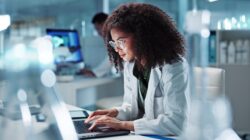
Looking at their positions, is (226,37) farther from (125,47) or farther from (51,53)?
(51,53)

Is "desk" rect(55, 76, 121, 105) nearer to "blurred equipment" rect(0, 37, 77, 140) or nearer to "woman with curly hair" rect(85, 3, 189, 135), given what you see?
"woman with curly hair" rect(85, 3, 189, 135)

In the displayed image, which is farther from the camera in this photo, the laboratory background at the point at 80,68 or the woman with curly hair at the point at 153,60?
the woman with curly hair at the point at 153,60

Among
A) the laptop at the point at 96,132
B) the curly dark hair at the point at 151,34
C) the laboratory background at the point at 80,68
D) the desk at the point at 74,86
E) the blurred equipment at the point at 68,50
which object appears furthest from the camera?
the blurred equipment at the point at 68,50

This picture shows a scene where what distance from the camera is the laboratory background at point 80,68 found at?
1.87ft

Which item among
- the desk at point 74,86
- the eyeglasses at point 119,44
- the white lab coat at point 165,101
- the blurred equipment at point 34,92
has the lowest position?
the desk at point 74,86

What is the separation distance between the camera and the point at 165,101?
1387 millimetres

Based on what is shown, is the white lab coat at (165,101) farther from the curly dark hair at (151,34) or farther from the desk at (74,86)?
the desk at (74,86)

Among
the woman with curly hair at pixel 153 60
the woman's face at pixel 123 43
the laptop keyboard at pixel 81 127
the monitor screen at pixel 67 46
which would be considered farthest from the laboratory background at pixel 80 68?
the laptop keyboard at pixel 81 127

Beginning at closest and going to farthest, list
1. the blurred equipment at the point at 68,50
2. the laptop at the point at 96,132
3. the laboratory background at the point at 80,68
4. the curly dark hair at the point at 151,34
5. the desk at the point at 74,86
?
the laboratory background at the point at 80,68
the laptop at the point at 96,132
the curly dark hair at the point at 151,34
the desk at the point at 74,86
the blurred equipment at the point at 68,50

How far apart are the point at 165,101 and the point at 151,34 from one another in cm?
27

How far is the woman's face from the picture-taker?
1.40 m

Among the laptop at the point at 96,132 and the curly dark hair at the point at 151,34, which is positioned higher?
the curly dark hair at the point at 151,34

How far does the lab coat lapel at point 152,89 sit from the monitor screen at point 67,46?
1661mm

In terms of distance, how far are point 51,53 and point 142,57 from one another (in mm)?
792
